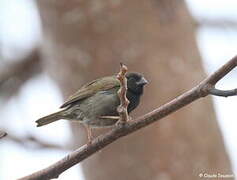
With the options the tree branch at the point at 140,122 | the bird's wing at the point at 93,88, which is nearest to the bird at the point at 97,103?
the bird's wing at the point at 93,88

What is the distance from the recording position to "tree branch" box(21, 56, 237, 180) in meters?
2.34

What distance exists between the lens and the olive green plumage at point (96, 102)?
12.3ft

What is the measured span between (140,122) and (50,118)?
4.97ft

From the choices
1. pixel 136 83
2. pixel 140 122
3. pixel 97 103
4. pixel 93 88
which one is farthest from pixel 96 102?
Answer: pixel 140 122

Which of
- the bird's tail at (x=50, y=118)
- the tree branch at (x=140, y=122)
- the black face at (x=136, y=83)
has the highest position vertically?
the tree branch at (x=140, y=122)

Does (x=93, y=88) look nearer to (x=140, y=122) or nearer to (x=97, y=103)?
(x=97, y=103)

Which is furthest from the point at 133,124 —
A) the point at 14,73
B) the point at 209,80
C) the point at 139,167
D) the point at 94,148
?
the point at 14,73

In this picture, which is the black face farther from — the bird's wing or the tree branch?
the tree branch

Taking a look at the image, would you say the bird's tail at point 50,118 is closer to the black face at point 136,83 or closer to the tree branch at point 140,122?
the black face at point 136,83

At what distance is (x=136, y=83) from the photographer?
13.0 feet

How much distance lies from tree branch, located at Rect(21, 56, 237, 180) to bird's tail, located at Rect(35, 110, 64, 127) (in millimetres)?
1277

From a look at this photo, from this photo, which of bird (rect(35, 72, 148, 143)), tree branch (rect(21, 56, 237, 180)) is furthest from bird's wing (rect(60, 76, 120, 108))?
tree branch (rect(21, 56, 237, 180))

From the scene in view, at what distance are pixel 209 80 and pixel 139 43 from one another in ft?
7.72

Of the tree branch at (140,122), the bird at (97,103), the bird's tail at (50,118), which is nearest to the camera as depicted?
the tree branch at (140,122)
